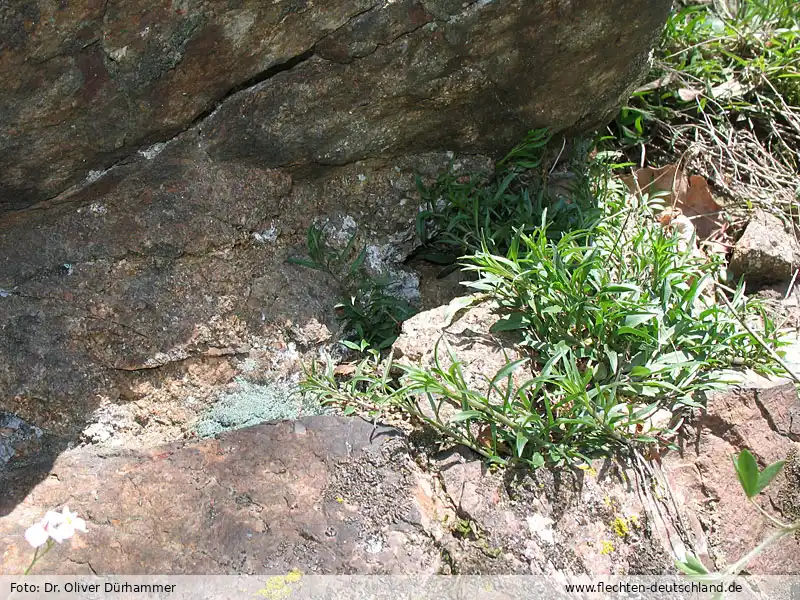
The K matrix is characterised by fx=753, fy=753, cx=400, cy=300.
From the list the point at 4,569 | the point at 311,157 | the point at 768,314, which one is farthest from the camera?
the point at 768,314

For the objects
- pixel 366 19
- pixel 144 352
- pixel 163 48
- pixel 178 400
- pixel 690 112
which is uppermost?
pixel 163 48

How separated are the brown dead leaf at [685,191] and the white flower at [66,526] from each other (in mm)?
2484

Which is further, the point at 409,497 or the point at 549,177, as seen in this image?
the point at 549,177

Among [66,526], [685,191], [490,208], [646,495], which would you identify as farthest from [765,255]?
[66,526]

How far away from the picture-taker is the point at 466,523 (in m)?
1.93

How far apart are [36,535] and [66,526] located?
0.23 feet

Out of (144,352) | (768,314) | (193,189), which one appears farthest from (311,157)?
(768,314)

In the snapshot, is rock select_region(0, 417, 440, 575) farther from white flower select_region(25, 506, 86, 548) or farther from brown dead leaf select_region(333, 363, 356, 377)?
brown dead leaf select_region(333, 363, 356, 377)

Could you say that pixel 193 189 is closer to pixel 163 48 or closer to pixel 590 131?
pixel 163 48

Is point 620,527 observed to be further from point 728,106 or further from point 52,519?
point 728,106

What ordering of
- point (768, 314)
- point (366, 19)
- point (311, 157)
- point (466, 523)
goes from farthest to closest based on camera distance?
point (768, 314)
point (311, 157)
point (366, 19)
point (466, 523)

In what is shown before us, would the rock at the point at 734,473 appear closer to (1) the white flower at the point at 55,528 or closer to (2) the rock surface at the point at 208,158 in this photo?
(2) the rock surface at the point at 208,158

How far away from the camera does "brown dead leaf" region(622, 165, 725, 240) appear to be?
3.24m

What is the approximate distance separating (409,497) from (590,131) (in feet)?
6.02
